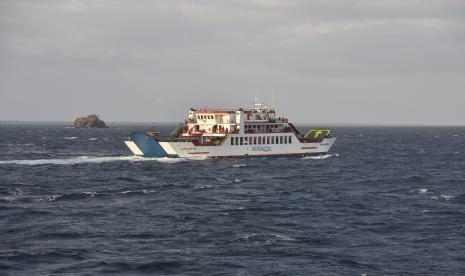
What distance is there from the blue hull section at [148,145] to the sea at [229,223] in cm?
1194

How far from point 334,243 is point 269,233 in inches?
191

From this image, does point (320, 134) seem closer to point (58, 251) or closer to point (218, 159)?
point (218, 159)

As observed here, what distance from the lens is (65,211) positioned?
5138 cm

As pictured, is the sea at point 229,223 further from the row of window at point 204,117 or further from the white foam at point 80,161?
the row of window at point 204,117

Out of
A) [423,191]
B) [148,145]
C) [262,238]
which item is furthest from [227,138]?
[262,238]

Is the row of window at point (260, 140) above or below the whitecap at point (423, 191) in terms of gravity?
above

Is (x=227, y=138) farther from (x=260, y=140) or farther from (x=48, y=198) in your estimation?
(x=48, y=198)

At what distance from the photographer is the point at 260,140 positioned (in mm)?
104062

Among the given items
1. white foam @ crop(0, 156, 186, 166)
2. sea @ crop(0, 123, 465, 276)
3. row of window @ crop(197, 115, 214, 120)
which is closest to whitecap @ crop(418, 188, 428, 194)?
sea @ crop(0, 123, 465, 276)

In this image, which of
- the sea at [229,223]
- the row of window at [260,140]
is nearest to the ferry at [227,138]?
the row of window at [260,140]

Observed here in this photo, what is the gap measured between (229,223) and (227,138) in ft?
175

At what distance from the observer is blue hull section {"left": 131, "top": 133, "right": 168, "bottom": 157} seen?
96.5m

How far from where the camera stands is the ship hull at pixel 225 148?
97.8 m

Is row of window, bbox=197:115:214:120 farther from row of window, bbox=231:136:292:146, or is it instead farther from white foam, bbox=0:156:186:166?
white foam, bbox=0:156:186:166
